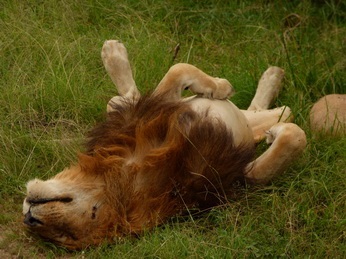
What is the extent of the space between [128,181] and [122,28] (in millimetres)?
2254

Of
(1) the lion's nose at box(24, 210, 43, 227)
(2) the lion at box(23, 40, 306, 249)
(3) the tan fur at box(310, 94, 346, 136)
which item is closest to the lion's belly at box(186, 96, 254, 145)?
(2) the lion at box(23, 40, 306, 249)

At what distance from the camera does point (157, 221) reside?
14.8 feet

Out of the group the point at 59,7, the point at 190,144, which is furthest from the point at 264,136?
the point at 59,7

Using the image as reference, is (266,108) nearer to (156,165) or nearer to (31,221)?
(156,165)

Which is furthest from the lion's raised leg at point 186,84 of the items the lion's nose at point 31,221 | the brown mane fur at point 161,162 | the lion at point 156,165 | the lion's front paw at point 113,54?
the lion's nose at point 31,221

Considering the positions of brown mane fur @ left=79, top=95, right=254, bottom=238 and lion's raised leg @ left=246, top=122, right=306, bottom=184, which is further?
lion's raised leg @ left=246, top=122, right=306, bottom=184

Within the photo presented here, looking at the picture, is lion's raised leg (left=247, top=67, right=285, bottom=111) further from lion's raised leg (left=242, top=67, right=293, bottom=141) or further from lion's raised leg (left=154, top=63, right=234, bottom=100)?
lion's raised leg (left=154, top=63, right=234, bottom=100)

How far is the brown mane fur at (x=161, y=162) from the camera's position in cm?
452

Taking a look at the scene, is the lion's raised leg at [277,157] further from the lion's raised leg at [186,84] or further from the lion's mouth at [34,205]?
the lion's mouth at [34,205]

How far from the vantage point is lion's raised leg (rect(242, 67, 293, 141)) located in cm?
561

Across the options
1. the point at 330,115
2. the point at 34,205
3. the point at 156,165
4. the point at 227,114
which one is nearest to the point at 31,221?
the point at 34,205

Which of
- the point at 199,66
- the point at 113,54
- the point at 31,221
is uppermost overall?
the point at 113,54

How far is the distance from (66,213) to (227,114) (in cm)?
117

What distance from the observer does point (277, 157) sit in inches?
195
